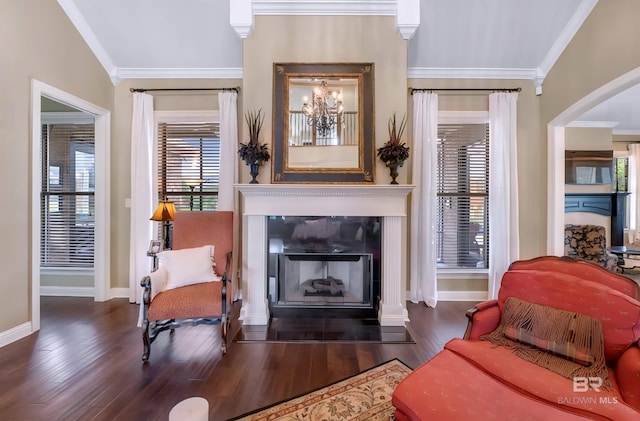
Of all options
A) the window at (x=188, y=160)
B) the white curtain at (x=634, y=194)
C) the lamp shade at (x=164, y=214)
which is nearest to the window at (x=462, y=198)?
the window at (x=188, y=160)

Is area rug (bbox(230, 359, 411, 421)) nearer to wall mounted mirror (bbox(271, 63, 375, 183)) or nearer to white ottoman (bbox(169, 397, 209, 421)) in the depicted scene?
white ottoman (bbox(169, 397, 209, 421))

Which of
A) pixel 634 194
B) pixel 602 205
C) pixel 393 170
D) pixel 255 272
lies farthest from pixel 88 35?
pixel 634 194

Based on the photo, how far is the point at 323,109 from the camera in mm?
3201

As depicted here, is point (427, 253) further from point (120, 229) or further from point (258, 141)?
point (120, 229)

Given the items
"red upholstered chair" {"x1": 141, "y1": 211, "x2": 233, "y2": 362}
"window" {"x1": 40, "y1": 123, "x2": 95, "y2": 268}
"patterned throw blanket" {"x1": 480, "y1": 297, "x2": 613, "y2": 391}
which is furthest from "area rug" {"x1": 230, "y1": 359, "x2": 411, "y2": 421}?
"window" {"x1": 40, "y1": 123, "x2": 95, "y2": 268}

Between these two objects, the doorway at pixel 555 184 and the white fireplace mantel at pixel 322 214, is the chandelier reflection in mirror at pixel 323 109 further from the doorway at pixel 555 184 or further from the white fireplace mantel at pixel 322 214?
the doorway at pixel 555 184

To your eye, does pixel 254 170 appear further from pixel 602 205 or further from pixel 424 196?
pixel 602 205

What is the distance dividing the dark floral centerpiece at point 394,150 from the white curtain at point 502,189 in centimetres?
153

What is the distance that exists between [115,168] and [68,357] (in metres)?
2.47

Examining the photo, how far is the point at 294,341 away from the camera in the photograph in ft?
8.91

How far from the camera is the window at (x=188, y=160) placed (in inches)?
156

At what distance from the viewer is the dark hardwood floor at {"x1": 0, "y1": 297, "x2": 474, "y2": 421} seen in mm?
1859

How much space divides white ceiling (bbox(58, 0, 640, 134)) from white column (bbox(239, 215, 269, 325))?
87.9 inches

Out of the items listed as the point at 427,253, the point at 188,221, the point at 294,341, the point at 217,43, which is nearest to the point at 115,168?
the point at 188,221
